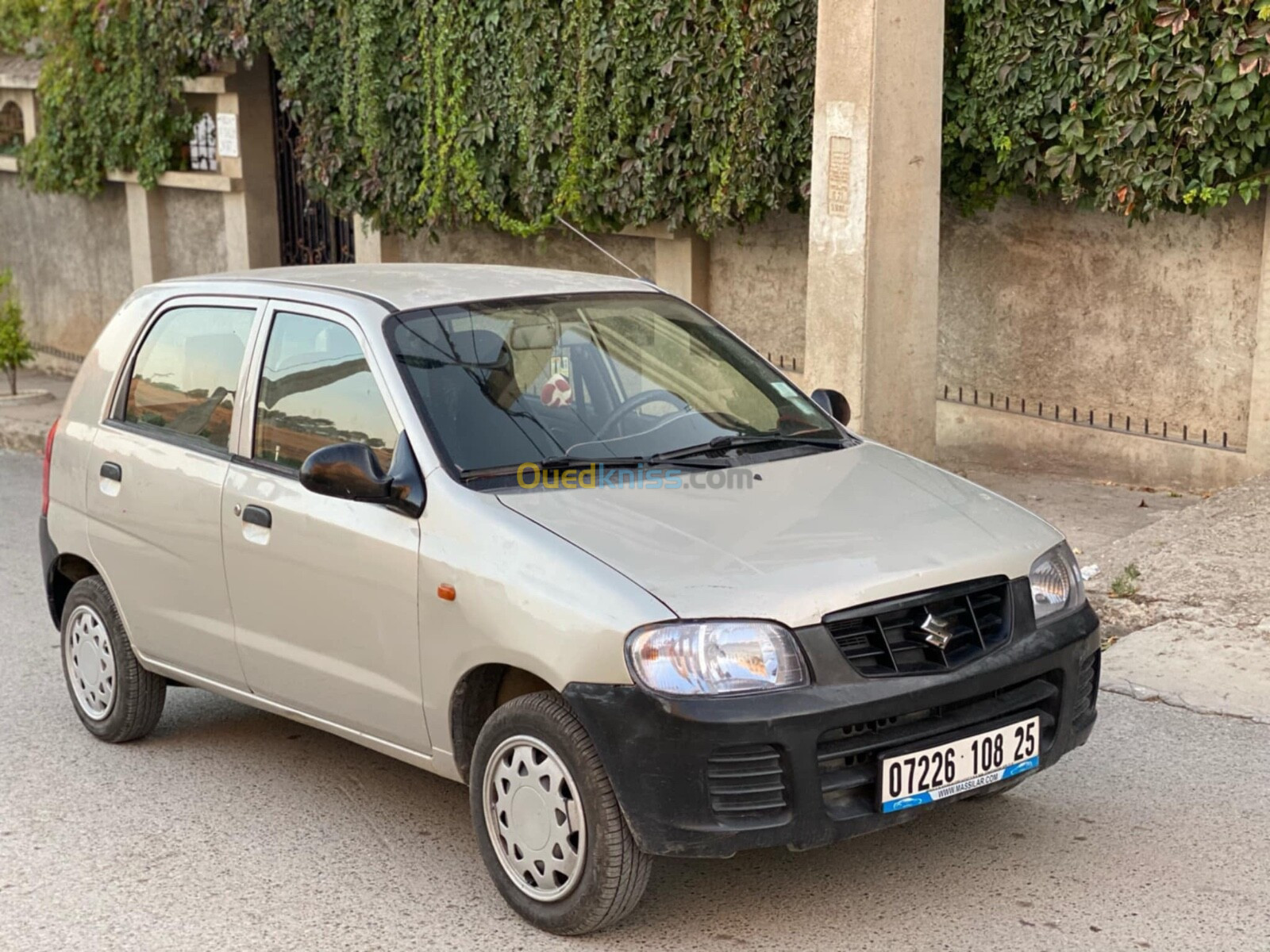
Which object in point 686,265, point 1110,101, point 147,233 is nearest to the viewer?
point 1110,101

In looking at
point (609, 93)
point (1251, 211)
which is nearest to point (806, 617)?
point (1251, 211)

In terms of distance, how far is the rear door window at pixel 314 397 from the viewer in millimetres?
4840

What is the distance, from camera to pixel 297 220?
14.8m

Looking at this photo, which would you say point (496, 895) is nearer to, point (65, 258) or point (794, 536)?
point (794, 536)

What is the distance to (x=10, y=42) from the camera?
16750mm

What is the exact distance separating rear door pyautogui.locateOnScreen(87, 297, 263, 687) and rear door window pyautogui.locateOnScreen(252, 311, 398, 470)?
5.9 inches

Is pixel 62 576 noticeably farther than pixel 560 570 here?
Yes

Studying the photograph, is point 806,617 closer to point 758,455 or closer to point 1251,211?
point 758,455

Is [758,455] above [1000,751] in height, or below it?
above

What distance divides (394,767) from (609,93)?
22.2ft

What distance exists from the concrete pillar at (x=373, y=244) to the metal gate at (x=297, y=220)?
45 centimetres

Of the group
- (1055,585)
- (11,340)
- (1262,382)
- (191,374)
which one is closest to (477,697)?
(1055,585)

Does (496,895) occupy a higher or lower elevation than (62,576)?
lower

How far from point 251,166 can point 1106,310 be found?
843cm
